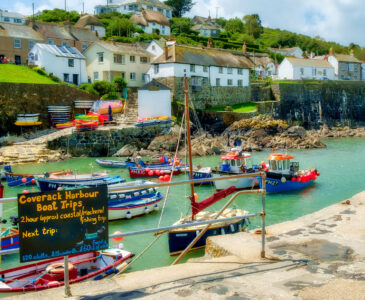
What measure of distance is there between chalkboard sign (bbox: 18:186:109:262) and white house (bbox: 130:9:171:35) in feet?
272

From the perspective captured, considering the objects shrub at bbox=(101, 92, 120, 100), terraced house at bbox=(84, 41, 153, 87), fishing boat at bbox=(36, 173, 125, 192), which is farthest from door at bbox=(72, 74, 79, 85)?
fishing boat at bbox=(36, 173, 125, 192)

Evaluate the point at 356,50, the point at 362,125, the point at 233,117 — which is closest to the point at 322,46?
the point at 356,50

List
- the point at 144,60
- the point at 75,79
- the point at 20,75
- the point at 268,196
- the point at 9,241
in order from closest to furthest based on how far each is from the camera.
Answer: the point at 9,241, the point at 268,196, the point at 20,75, the point at 75,79, the point at 144,60

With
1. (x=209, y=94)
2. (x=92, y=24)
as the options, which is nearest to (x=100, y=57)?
(x=209, y=94)

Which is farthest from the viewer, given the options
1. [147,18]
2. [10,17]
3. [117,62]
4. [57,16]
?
[147,18]

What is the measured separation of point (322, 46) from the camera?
11638cm

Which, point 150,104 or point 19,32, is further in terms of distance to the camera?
point 19,32

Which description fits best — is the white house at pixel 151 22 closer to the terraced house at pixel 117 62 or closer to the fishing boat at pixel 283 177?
the terraced house at pixel 117 62

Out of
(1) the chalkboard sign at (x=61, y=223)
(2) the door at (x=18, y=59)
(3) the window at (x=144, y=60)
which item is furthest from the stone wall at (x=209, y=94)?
(1) the chalkboard sign at (x=61, y=223)

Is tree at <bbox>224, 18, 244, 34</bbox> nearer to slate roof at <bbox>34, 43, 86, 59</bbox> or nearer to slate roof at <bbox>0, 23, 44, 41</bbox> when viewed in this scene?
slate roof at <bbox>0, 23, 44, 41</bbox>

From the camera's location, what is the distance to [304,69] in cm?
6875

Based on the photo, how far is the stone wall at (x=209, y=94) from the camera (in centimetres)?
4828

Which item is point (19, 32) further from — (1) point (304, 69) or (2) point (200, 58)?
(1) point (304, 69)

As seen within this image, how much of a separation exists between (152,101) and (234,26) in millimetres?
78056
